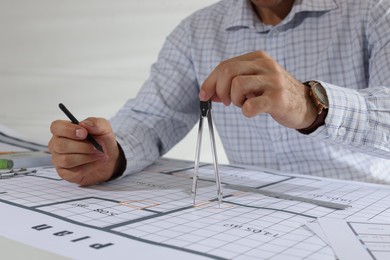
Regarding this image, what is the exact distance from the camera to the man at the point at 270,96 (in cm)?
79

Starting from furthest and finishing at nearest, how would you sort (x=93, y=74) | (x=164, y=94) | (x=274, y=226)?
(x=93, y=74) → (x=164, y=94) → (x=274, y=226)

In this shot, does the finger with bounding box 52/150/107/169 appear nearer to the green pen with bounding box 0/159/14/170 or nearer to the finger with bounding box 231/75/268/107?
the green pen with bounding box 0/159/14/170

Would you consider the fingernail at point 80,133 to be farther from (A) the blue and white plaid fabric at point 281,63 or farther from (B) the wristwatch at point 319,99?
(B) the wristwatch at point 319,99

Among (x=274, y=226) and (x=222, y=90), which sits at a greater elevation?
(x=222, y=90)

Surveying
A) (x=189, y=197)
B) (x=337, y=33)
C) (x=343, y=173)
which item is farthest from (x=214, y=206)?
(x=337, y=33)

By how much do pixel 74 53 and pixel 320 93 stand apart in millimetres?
1337

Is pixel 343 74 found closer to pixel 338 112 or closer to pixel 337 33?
pixel 337 33

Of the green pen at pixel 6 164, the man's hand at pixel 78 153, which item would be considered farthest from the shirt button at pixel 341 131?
the green pen at pixel 6 164

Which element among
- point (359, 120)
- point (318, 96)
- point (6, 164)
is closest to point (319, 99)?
point (318, 96)

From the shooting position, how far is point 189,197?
2.58ft

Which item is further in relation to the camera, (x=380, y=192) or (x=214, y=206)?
(x=380, y=192)

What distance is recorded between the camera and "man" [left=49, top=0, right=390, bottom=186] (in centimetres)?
79

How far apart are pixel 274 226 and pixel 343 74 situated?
682 millimetres

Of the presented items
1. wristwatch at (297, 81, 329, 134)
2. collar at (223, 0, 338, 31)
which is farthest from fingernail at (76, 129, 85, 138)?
collar at (223, 0, 338, 31)
